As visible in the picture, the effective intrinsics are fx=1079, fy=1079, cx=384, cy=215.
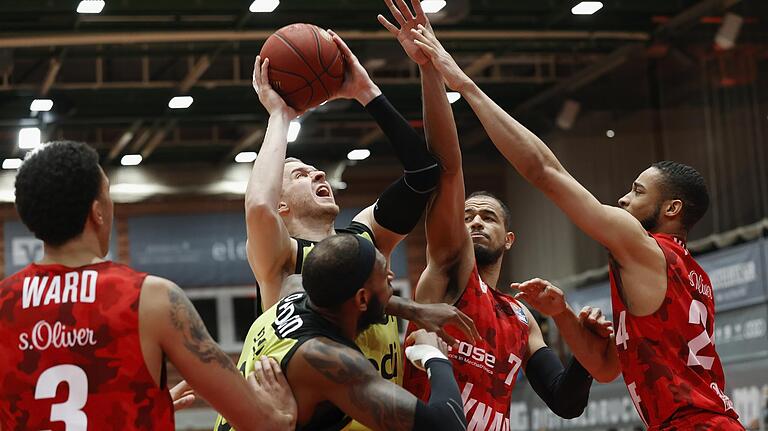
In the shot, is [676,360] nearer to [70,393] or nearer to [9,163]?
[70,393]

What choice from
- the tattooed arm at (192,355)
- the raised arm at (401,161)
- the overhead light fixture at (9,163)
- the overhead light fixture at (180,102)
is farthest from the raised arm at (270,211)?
the overhead light fixture at (9,163)

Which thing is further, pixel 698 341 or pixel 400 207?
pixel 400 207

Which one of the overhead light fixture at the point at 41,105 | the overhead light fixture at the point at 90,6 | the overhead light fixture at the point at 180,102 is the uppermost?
the overhead light fixture at the point at 90,6

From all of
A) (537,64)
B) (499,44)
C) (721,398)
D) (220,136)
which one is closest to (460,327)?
(721,398)

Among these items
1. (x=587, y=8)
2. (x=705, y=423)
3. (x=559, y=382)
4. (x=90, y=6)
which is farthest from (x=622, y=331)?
(x=587, y=8)

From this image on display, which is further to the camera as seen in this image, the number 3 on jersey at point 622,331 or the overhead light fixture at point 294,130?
the overhead light fixture at point 294,130

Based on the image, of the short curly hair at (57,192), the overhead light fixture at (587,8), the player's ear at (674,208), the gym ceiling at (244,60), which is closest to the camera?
the short curly hair at (57,192)

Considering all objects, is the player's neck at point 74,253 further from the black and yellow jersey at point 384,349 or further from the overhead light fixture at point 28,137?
the overhead light fixture at point 28,137

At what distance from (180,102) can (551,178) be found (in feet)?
39.7

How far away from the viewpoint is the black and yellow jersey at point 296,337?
11.0ft

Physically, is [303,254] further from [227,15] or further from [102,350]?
[227,15]

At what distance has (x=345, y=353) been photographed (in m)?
3.25

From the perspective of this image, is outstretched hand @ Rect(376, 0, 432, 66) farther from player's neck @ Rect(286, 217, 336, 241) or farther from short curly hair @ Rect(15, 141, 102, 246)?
short curly hair @ Rect(15, 141, 102, 246)

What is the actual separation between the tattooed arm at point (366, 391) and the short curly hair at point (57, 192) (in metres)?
0.83
